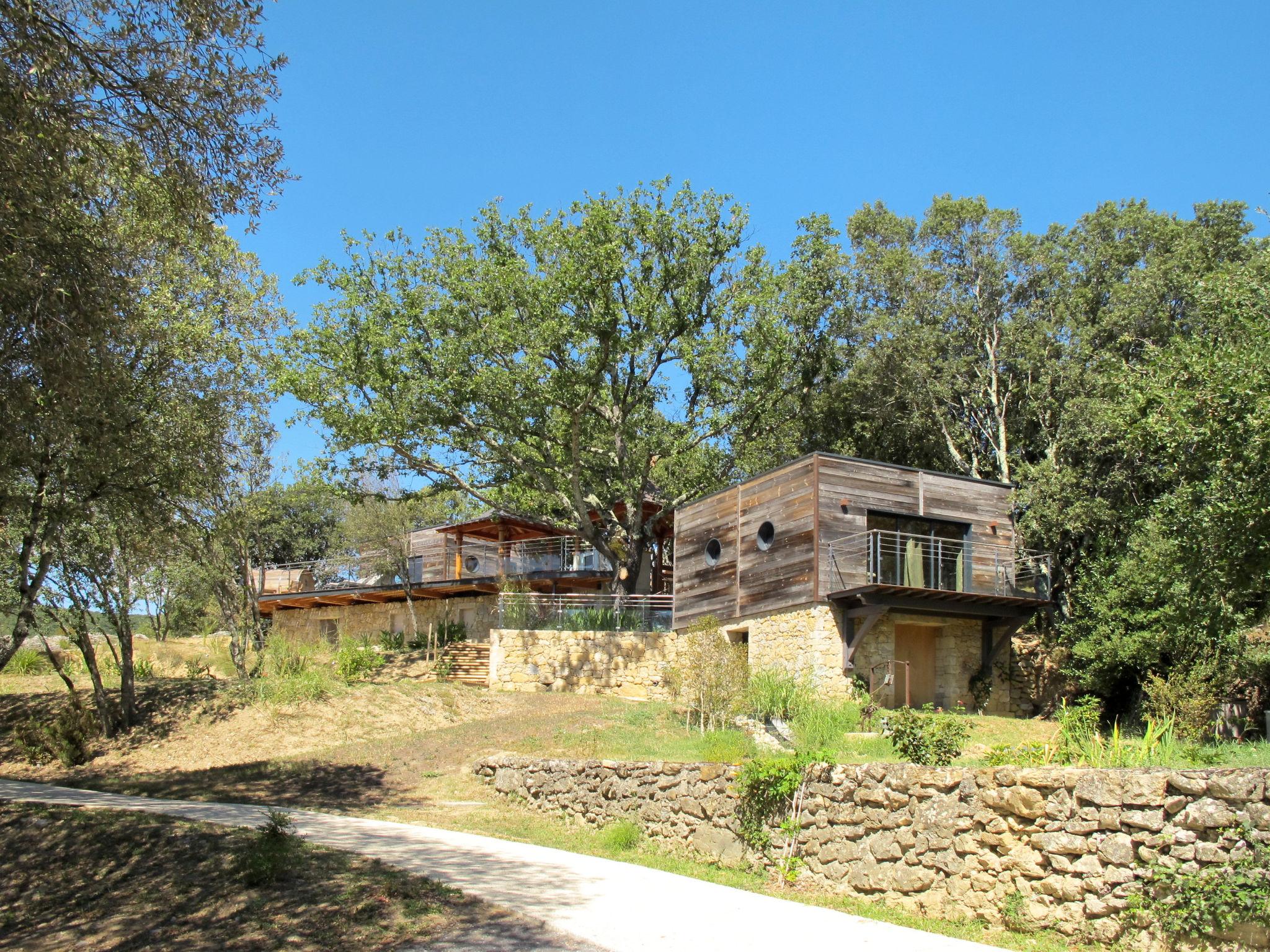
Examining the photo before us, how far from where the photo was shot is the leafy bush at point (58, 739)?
52.5 ft

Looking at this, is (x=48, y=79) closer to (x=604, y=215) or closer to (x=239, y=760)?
(x=239, y=760)

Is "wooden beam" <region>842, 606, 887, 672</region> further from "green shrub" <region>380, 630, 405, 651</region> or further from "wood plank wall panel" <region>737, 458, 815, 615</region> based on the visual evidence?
"green shrub" <region>380, 630, 405, 651</region>

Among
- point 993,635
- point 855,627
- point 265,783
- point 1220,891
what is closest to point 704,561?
point 855,627

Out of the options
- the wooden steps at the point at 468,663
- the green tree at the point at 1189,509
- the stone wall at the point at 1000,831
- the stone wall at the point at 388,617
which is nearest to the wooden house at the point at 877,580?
the green tree at the point at 1189,509

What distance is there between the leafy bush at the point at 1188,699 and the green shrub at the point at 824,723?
4.92 m

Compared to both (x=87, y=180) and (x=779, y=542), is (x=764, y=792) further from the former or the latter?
(x=779, y=542)

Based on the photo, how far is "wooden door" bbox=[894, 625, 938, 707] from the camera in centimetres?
2133

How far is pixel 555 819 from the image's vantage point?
12758 millimetres

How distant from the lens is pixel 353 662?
22297mm

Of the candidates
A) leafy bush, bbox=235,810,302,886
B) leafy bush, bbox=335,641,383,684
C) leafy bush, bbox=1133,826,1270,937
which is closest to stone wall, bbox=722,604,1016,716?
leafy bush, bbox=335,641,383,684

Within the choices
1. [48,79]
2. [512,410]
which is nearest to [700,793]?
[48,79]

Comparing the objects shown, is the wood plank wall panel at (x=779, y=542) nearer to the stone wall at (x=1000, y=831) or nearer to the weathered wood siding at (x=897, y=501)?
the weathered wood siding at (x=897, y=501)

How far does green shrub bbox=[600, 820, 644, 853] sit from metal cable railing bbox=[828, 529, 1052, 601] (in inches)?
397

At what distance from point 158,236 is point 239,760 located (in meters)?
8.91
